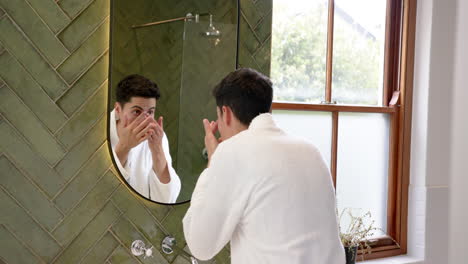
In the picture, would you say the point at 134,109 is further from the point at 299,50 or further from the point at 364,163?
the point at 364,163

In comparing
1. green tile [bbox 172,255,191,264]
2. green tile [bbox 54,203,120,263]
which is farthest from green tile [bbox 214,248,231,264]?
green tile [bbox 54,203,120,263]

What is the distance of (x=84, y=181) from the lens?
6.14 ft

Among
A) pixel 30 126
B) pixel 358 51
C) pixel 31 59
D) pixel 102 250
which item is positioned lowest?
pixel 102 250

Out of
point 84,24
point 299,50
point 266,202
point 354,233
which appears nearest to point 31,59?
point 84,24

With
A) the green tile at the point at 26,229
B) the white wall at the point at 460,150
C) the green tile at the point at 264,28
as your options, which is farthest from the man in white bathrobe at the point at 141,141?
the white wall at the point at 460,150

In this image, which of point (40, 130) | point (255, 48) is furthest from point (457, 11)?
point (40, 130)

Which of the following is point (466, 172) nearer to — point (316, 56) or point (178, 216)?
point (316, 56)

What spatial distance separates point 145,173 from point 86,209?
0.24m

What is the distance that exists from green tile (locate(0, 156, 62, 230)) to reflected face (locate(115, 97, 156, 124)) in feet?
1.15

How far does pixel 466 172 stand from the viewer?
287cm

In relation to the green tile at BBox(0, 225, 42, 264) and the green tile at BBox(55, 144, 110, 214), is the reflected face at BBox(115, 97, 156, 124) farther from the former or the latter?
the green tile at BBox(0, 225, 42, 264)

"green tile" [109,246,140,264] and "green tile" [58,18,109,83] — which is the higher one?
"green tile" [58,18,109,83]

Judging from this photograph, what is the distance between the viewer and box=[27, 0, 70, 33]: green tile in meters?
1.77

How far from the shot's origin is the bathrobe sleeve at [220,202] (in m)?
1.56
